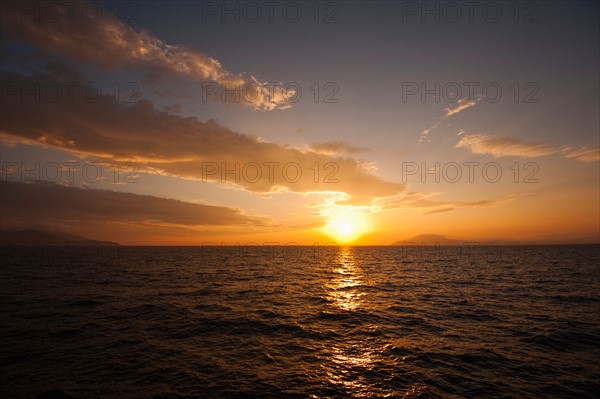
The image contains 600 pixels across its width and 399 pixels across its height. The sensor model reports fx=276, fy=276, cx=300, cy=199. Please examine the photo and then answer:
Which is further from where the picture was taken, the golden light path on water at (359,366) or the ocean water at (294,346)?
the ocean water at (294,346)

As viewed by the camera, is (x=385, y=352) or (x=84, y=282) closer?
(x=385, y=352)

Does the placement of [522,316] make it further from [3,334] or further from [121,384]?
[3,334]

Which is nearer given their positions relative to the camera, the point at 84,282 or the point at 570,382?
the point at 570,382

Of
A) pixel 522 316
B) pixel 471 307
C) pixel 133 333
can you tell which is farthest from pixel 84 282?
pixel 522 316

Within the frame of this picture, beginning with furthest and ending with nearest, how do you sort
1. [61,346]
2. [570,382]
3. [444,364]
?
[61,346] → [444,364] → [570,382]

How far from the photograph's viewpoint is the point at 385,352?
16.2 metres

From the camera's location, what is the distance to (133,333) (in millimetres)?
18500

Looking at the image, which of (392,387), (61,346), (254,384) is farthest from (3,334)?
(392,387)

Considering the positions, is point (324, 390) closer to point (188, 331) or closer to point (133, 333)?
point (188, 331)

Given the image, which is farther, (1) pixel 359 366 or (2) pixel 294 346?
(2) pixel 294 346

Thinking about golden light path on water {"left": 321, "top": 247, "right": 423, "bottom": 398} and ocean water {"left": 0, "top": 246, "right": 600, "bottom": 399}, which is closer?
golden light path on water {"left": 321, "top": 247, "right": 423, "bottom": 398}

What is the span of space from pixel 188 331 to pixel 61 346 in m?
6.86

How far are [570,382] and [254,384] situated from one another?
49.3 ft

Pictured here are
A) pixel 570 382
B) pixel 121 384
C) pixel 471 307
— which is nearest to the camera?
pixel 121 384
